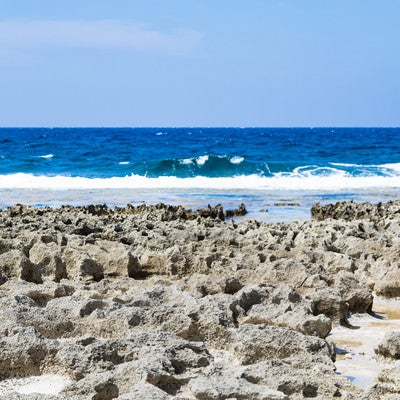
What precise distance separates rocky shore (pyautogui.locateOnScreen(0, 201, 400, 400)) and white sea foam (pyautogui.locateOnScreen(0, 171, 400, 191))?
16065 mm

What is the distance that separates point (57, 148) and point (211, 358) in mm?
40455

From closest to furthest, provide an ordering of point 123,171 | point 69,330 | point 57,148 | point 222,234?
point 69,330, point 222,234, point 123,171, point 57,148

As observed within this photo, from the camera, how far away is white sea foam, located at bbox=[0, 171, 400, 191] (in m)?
24.8

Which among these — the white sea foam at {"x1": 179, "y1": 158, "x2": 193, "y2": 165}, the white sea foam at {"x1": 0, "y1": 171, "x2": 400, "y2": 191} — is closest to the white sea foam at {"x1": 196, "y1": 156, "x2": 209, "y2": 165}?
the white sea foam at {"x1": 179, "y1": 158, "x2": 193, "y2": 165}

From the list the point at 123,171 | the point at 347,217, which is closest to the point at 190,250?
the point at 347,217

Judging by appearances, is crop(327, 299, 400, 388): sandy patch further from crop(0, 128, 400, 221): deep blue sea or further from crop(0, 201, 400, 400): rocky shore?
crop(0, 128, 400, 221): deep blue sea

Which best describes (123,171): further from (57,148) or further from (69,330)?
(69,330)

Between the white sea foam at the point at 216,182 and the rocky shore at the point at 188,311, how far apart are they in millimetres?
16065

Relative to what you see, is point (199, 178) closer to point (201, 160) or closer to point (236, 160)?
point (201, 160)

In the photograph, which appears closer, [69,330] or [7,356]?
[7,356]

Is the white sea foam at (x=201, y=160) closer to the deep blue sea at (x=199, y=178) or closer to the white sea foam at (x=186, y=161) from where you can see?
the deep blue sea at (x=199, y=178)

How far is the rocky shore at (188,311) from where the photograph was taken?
12.3 feet

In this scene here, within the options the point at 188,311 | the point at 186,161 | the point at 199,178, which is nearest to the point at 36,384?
the point at 188,311

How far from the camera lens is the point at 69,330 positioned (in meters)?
4.73
